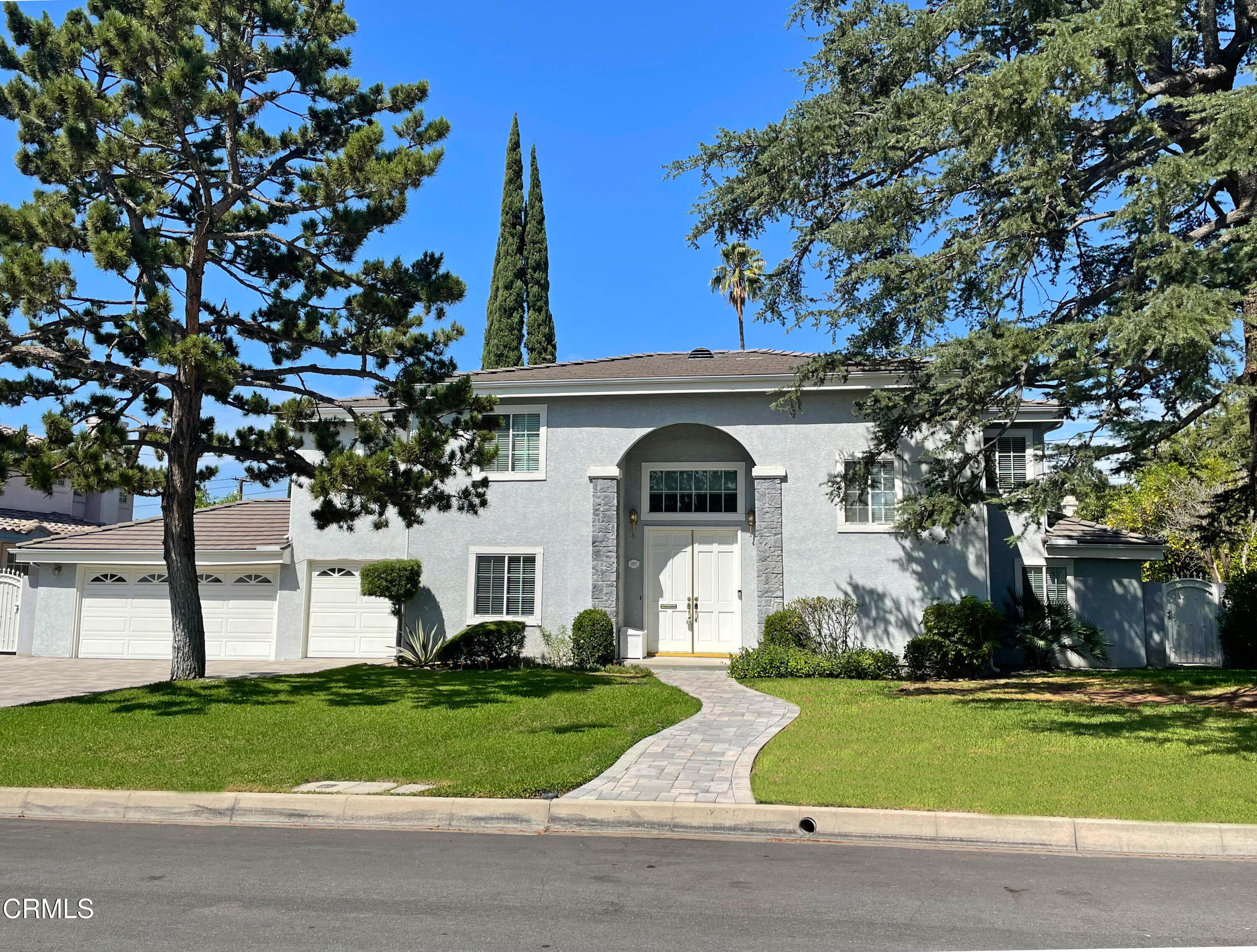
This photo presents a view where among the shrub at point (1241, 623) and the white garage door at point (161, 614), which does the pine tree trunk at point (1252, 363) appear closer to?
the shrub at point (1241, 623)

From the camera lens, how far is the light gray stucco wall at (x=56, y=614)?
20141 millimetres

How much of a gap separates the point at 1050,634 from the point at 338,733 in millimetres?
13530

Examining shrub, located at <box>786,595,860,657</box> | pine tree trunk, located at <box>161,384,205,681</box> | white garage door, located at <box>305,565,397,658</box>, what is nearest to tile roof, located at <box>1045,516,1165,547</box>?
shrub, located at <box>786,595,860,657</box>

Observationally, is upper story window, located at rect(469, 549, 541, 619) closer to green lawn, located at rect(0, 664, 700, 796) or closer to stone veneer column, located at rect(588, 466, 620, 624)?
stone veneer column, located at rect(588, 466, 620, 624)

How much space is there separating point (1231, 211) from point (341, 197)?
11727 millimetres

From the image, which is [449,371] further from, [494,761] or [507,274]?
[507,274]

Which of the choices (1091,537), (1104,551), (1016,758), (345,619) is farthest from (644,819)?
(1091,537)

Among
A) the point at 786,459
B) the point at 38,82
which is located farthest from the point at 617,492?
the point at 38,82

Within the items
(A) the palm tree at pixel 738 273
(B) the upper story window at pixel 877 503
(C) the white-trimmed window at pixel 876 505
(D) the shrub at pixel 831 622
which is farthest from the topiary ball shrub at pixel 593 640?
(A) the palm tree at pixel 738 273

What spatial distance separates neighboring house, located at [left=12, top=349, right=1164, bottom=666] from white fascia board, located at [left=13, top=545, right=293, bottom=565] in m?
0.04

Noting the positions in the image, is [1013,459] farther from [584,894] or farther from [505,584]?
[584,894]

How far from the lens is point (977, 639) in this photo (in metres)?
16.4

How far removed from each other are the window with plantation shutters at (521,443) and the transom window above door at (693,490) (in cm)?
237

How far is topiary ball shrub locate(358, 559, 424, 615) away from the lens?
59.0 feet
